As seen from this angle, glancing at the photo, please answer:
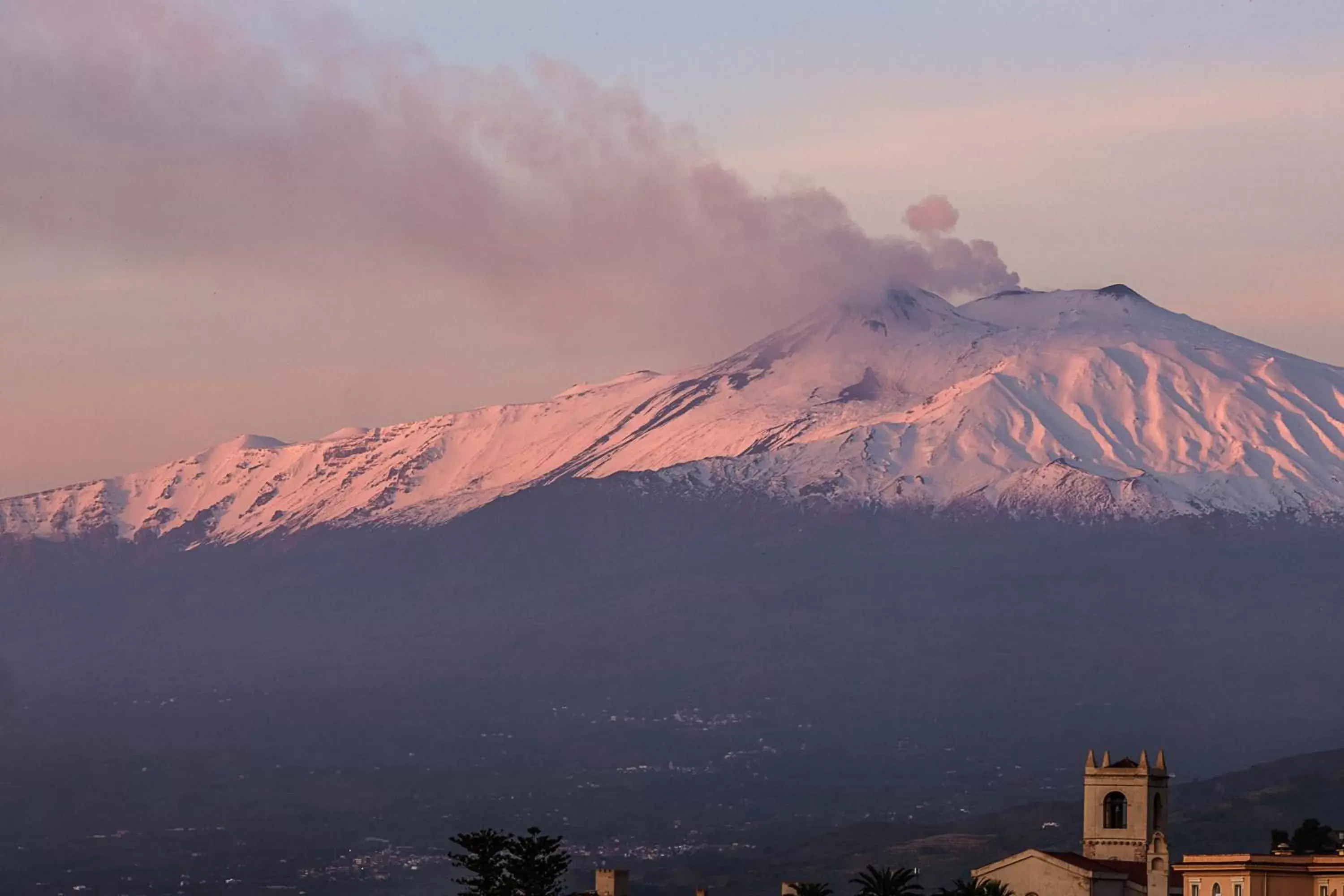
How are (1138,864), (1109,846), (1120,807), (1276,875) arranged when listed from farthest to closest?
(1120,807), (1109,846), (1138,864), (1276,875)

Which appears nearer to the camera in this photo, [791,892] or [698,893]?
[791,892]

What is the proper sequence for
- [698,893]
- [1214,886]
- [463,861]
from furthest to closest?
1. [698,893]
2. [463,861]
3. [1214,886]

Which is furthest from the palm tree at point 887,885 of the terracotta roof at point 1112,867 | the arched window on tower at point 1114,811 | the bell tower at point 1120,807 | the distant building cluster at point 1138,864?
the arched window on tower at point 1114,811

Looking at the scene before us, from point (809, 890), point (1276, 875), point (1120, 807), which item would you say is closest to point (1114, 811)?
point (1120, 807)

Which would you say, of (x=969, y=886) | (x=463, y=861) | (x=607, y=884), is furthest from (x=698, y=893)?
(x=969, y=886)

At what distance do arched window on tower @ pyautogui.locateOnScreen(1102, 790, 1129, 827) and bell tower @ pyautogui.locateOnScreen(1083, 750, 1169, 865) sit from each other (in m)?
0.02

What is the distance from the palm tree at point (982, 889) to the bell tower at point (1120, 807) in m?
5.48

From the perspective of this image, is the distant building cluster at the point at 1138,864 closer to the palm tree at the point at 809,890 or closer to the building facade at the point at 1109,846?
the building facade at the point at 1109,846

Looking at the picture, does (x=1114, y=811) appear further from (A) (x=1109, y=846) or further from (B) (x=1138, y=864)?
(B) (x=1138, y=864)

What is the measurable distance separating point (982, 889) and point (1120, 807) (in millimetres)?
15018

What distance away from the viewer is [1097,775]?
434ft

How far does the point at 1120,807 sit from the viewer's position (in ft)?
435

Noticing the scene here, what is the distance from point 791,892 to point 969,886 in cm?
1029

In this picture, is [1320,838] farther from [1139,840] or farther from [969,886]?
[969,886]
